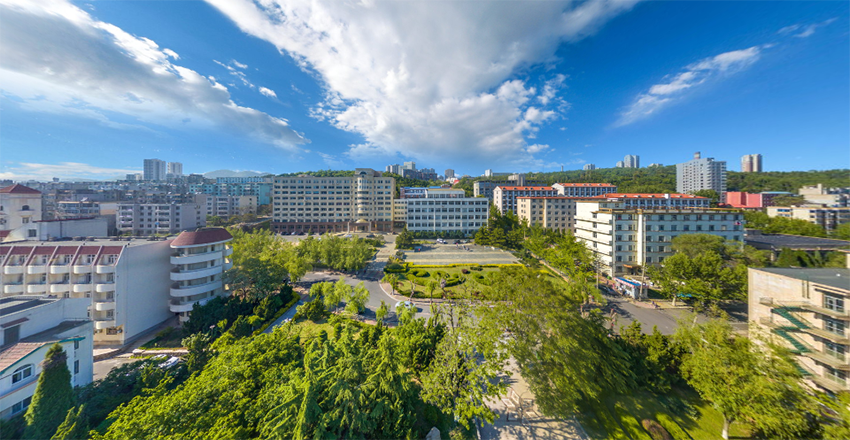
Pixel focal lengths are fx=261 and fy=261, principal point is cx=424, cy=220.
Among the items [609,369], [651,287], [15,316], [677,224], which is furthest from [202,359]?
[677,224]

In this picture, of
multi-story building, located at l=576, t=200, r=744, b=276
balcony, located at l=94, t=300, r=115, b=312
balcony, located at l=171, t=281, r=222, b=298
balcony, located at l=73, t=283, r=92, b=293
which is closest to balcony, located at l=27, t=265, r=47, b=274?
balcony, located at l=73, t=283, r=92, b=293

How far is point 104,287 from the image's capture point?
18.4 m

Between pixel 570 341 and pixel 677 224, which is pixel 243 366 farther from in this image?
pixel 677 224

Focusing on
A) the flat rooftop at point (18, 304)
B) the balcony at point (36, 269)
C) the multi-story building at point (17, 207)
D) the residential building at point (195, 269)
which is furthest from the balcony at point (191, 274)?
the multi-story building at point (17, 207)

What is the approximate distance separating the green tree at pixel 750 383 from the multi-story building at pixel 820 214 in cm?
6577

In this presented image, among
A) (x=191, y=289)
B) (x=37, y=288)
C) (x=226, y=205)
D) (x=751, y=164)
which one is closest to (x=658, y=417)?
(x=191, y=289)

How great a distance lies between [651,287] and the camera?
29.2 meters

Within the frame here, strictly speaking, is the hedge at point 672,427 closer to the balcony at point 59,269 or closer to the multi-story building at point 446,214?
the balcony at point 59,269

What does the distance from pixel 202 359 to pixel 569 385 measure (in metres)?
17.7

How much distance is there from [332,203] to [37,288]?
56320 mm

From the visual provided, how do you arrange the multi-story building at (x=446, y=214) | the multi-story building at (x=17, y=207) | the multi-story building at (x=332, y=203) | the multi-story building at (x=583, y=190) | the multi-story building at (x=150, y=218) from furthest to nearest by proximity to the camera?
the multi-story building at (x=583, y=190), the multi-story building at (x=332, y=203), the multi-story building at (x=446, y=214), the multi-story building at (x=150, y=218), the multi-story building at (x=17, y=207)

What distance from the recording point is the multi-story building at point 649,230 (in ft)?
105

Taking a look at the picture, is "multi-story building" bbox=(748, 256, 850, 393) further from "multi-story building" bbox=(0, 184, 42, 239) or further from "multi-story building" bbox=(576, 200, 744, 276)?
"multi-story building" bbox=(0, 184, 42, 239)

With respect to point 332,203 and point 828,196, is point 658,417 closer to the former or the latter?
point 332,203
